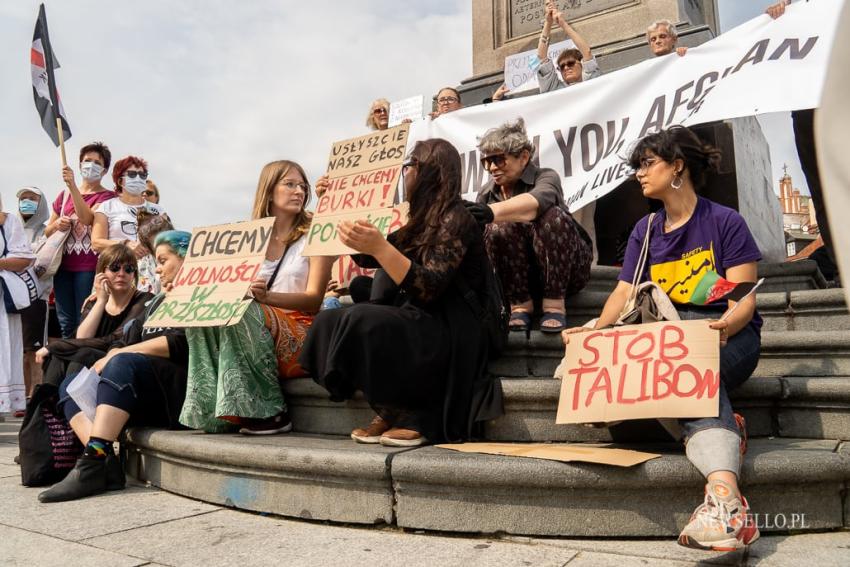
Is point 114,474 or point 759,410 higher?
point 759,410

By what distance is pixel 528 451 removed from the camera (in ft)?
8.70

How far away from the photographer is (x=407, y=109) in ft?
27.8

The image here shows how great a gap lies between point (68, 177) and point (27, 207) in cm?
162

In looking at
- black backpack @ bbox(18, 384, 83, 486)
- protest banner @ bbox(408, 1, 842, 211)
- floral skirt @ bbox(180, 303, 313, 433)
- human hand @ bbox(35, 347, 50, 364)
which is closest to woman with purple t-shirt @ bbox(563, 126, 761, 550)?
floral skirt @ bbox(180, 303, 313, 433)

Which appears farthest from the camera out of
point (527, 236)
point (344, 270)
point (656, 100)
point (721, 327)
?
point (656, 100)

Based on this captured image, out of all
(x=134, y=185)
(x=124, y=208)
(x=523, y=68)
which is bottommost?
(x=124, y=208)

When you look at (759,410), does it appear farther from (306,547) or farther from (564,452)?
(306,547)

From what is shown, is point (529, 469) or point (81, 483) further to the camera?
point (81, 483)

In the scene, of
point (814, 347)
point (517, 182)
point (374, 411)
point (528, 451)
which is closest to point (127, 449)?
point (374, 411)

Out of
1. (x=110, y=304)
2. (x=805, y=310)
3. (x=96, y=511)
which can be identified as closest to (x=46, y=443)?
(x=96, y=511)

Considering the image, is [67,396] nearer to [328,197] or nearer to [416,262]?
[328,197]

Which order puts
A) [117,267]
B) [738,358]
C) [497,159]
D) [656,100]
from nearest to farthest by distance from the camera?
[738,358]
[497,159]
[117,267]
[656,100]

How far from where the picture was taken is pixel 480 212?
3523 mm

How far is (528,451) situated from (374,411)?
860mm
